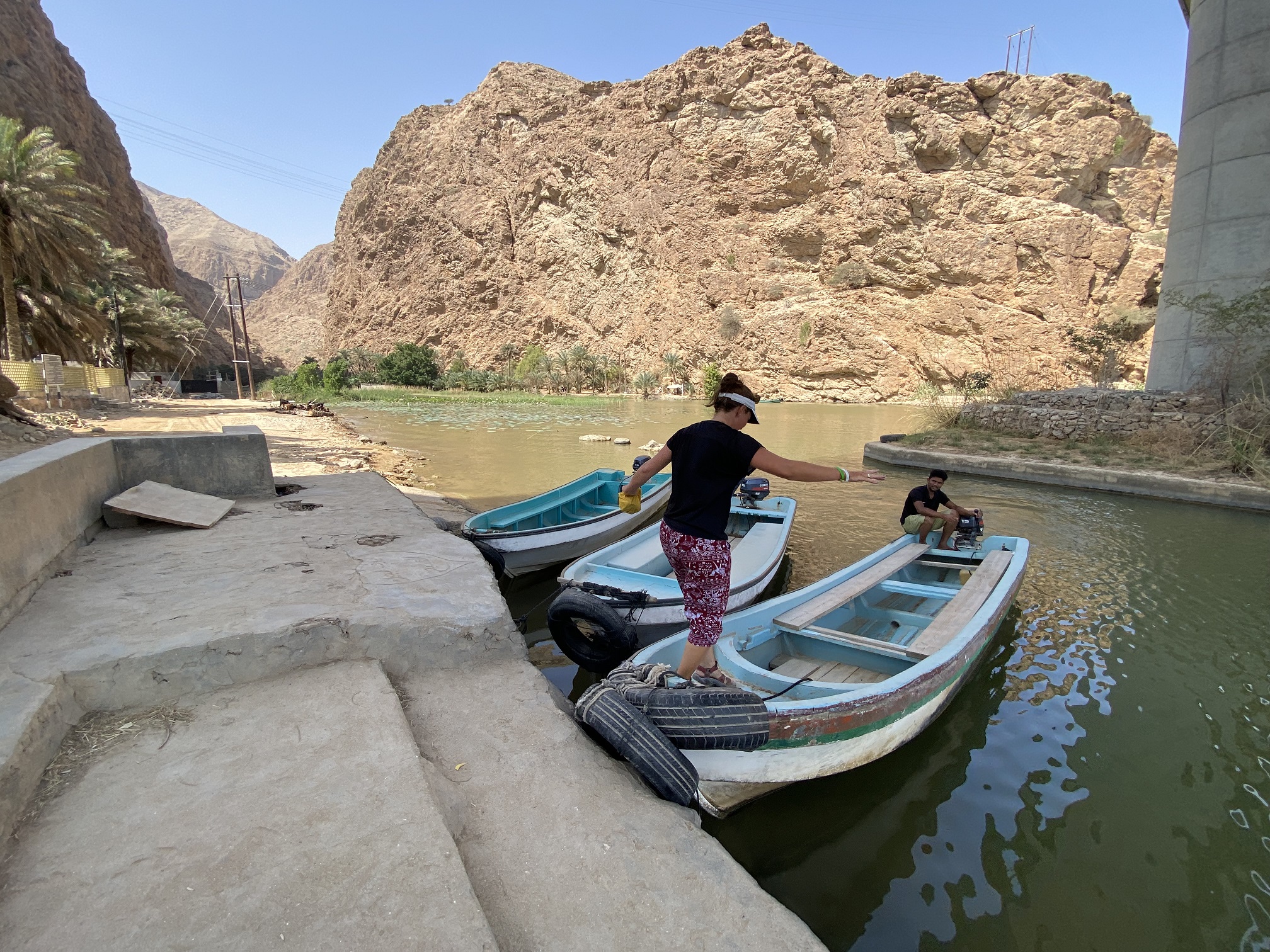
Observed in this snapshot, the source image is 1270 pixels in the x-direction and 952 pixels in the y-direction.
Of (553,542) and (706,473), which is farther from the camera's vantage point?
(553,542)

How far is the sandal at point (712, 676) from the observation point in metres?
3.20

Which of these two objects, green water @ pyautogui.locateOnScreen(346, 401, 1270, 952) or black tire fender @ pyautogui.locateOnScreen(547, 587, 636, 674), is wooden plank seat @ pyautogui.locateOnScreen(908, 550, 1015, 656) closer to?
green water @ pyautogui.locateOnScreen(346, 401, 1270, 952)

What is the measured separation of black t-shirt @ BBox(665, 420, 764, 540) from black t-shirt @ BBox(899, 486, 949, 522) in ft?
15.1

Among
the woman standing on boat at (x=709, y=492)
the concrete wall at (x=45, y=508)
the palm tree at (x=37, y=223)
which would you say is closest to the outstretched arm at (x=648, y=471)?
the woman standing on boat at (x=709, y=492)

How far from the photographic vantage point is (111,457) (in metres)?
5.38

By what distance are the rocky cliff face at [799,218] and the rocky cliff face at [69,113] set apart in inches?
1007

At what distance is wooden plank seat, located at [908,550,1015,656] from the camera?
13.7 ft

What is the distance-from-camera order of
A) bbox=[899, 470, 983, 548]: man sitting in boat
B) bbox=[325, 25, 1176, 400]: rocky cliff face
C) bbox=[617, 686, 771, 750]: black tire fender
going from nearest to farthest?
1. bbox=[617, 686, 771, 750]: black tire fender
2. bbox=[899, 470, 983, 548]: man sitting in boat
3. bbox=[325, 25, 1176, 400]: rocky cliff face

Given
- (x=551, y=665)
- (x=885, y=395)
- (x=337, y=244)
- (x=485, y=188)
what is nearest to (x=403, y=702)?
(x=551, y=665)

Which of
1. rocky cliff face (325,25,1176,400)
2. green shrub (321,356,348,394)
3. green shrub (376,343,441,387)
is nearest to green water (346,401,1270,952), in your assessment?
green shrub (321,356,348,394)

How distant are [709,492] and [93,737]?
9.03 feet

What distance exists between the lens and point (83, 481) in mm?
4574

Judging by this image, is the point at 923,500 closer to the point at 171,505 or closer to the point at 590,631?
the point at 590,631

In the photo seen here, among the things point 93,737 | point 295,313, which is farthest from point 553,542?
point 295,313
